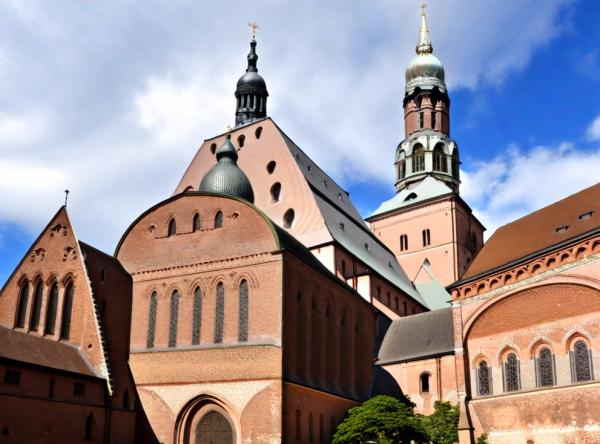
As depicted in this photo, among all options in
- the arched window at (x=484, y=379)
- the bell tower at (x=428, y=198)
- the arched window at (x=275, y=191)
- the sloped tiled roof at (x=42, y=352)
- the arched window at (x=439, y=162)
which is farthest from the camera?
the arched window at (x=439, y=162)

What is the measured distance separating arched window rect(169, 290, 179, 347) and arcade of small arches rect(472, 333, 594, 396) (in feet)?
51.1

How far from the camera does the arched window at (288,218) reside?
47812 millimetres

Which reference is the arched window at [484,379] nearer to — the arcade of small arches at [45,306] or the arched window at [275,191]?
the arched window at [275,191]

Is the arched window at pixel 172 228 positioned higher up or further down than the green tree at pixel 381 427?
higher up

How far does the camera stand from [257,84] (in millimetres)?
57188

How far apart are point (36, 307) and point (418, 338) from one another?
960 inches

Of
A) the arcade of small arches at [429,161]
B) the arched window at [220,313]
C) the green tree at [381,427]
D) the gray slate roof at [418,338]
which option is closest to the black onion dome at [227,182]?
the arched window at [220,313]

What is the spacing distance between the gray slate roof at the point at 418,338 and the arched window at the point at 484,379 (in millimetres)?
5786

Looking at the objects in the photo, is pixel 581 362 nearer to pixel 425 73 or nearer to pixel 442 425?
pixel 442 425

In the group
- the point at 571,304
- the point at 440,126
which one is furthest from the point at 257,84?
the point at 571,304

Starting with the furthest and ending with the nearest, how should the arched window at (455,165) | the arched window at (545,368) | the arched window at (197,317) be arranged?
the arched window at (455,165)
the arched window at (545,368)
the arched window at (197,317)

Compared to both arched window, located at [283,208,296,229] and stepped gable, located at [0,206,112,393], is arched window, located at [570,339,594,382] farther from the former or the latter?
arched window, located at [283,208,296,229]

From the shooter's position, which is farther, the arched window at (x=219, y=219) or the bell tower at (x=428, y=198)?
the bell tower at (x=428, y=198)

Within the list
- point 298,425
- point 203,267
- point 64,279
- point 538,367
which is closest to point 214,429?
point 298,425
